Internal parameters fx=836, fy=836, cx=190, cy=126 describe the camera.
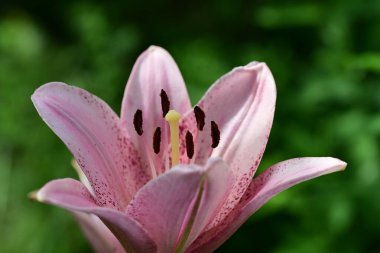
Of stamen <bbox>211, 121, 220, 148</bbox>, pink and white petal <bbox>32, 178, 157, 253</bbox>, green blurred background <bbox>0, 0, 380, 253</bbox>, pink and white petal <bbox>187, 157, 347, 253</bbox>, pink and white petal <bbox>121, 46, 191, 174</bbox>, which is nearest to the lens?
pink and white petal <bbox>32, 178, 157, 253</bbox>

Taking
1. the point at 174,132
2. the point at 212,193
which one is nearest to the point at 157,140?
the point at 174,132

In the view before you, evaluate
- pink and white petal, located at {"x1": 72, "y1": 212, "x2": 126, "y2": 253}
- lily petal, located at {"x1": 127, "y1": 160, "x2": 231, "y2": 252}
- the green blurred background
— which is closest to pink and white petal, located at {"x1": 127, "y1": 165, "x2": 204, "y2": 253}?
lily petal, located at {"x1": 127, "y1": 160, "x2": 231, "y2": 252}

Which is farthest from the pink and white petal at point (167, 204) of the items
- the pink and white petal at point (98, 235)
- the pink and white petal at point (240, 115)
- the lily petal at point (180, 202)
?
the pink and white petal at point (240, 115)

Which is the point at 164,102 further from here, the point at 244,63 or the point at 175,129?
the point at 244,63

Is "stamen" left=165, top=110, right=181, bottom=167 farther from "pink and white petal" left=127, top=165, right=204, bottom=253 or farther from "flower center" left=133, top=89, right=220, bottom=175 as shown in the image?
"pink and white petal" left=127, top=165, right=204, bottom=253

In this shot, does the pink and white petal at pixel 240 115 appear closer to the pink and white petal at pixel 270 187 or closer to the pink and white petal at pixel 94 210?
the pink and white petal at pixel 270 187

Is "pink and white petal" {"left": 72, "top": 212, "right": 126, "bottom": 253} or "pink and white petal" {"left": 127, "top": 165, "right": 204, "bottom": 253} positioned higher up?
"pink and white petal" {"left": 127, "top": 165, "right": 204, "bottom": 253}
